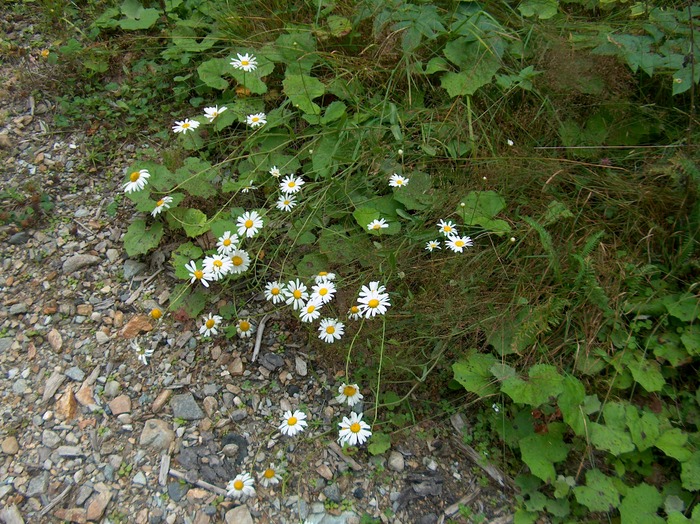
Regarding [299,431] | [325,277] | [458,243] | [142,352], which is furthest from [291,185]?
[299,431]

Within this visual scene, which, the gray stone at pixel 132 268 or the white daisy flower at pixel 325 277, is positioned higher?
the white daisy flower at pixel 325 277

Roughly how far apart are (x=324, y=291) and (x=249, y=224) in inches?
16.8

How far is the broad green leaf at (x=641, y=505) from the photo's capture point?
68.5 inches

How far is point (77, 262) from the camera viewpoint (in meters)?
2.45

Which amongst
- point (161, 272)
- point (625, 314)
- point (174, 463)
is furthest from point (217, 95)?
point (625, 314)

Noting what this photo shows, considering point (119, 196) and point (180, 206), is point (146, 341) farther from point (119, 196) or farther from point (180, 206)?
point (119, 196)

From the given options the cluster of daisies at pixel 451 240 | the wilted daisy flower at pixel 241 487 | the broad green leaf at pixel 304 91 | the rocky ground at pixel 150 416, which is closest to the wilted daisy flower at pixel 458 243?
the cluster of daisies at pixel 451 240

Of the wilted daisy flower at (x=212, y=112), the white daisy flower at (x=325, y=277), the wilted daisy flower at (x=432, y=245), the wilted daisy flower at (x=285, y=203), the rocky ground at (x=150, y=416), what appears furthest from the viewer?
the wilted daisy flower at (x=212, y=112)

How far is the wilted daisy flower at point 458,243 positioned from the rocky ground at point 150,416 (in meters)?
0.63

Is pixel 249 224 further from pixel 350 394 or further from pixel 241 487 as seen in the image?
pixel 241 487

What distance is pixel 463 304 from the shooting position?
2.12m

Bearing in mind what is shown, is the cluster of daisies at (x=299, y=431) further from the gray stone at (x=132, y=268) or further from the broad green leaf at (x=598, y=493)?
the gray stone at (x=132, y=268)

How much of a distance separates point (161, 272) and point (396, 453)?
121 cm

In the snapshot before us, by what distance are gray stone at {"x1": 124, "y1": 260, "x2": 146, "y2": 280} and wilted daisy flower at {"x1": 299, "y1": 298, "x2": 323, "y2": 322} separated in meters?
0.81
